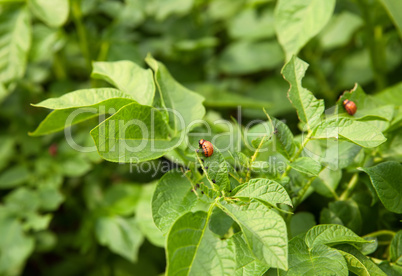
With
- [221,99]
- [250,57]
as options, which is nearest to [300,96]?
[221,99]

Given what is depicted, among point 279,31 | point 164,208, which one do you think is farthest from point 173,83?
point 279,31

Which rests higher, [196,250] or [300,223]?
[196,250]

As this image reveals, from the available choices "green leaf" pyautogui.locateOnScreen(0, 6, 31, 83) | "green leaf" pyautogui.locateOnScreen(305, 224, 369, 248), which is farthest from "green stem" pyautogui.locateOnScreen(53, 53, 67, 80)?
"green leaf" pyautogui.locateOnScreen(305, 224, 369, 248)

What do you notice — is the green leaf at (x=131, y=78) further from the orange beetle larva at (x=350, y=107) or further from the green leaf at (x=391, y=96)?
the green leaf at (x=391, y=96)

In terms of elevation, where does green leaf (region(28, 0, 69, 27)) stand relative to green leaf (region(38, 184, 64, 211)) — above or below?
above

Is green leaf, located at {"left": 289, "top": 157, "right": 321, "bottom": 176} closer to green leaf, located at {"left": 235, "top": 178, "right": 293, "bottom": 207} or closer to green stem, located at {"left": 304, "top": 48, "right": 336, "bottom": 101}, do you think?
green leaf, located at {"left": 235, "top": 178, "right": 293, "bottom": 207}

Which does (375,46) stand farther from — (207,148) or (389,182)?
(207,148)
